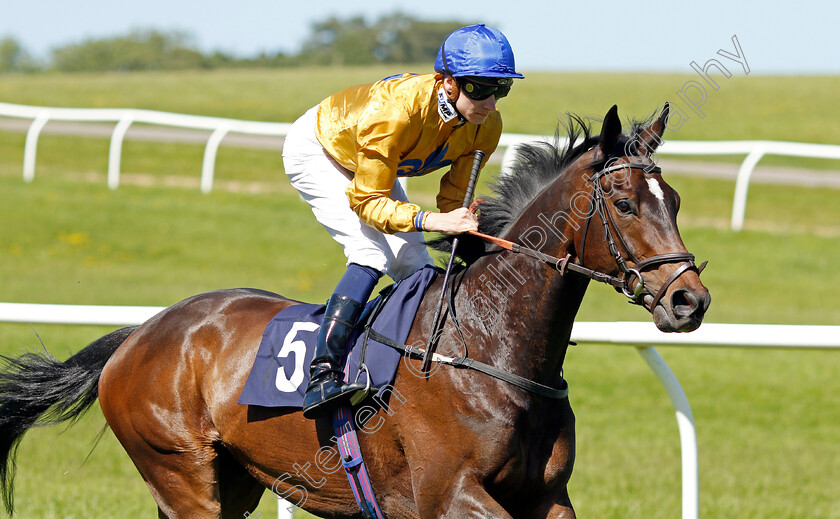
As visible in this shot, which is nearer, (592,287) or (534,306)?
(534,306)

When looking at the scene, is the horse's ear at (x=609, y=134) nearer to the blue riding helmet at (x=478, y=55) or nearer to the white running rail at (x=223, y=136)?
the blue riding helmet at (x=478, y=55)

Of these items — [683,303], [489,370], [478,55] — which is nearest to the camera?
[683,303]

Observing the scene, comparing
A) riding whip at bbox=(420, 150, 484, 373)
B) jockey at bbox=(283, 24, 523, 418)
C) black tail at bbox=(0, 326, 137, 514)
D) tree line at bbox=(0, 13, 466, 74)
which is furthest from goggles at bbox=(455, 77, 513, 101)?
tree line at bbox=(0, 13, 466, 74)

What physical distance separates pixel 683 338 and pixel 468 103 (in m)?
1.36

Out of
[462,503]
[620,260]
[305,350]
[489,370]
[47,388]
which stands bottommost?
→ [47,388]

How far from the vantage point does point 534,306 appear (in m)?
2.99

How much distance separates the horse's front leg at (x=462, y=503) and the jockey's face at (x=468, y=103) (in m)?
1.18

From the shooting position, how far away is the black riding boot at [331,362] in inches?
122

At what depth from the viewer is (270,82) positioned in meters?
34.3

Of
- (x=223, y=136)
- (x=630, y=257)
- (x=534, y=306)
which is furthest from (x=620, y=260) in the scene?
(x=223, y=136)

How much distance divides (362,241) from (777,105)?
2637 cm

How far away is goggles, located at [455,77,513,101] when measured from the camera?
123 inches

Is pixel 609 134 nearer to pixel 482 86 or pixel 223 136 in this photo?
pixel 482 86

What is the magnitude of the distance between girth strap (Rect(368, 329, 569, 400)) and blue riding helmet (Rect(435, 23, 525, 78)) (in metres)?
0.90
